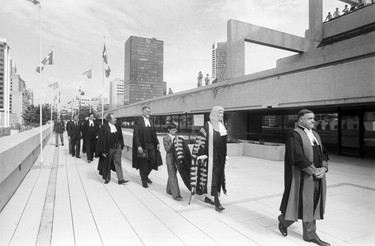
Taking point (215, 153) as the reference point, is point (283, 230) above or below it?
below

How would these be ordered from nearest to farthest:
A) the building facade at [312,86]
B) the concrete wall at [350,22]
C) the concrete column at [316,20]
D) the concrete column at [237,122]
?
1. the building facade at [312,86]
2. the concrete wall at [350,22]
3. the concrete column at [237,122]
4. the concrete column at [316,20]

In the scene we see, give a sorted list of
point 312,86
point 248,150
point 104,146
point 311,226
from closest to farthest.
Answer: point 311,226 < point 104,146 < point 312,86 < point 248,150

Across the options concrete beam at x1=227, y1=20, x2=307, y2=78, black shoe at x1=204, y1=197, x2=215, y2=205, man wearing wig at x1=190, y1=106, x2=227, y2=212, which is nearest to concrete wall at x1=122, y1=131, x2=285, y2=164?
concrete beam at x1=227, y1=20, x2=307, y2=78

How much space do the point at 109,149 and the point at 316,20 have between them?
717 inches

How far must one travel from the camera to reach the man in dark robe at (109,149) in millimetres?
6645

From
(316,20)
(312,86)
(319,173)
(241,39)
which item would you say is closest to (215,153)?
(319,173)

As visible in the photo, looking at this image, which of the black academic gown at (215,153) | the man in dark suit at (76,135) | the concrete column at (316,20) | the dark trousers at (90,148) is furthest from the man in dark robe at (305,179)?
the concrete column at (316,20)

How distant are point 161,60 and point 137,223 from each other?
13.2ft

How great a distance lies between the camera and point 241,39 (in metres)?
15.5

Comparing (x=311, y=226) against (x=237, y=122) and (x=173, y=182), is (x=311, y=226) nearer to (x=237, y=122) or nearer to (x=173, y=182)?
(x=173, y=182)

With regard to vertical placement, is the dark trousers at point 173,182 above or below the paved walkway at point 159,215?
above

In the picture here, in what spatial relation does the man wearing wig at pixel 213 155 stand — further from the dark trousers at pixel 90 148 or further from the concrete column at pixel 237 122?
the concrete column at pixel 237 122

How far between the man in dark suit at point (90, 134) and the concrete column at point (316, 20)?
16.2m

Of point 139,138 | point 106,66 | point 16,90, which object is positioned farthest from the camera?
point 16,90
